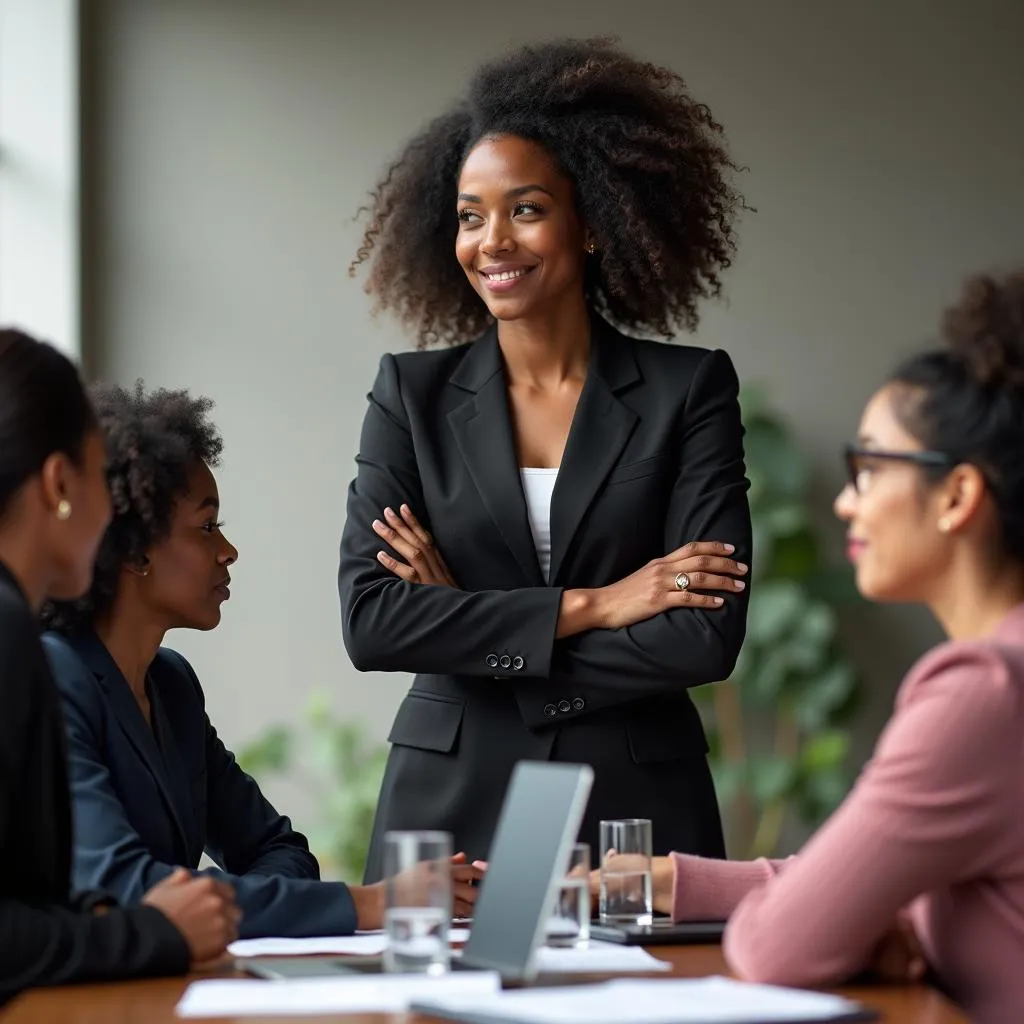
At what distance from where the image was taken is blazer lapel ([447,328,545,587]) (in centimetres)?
283

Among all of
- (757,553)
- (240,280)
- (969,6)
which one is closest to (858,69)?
(969,6)

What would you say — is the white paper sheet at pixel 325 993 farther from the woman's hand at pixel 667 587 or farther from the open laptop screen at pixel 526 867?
the woman's hand at pixel 667 587

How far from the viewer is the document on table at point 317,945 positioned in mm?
1941

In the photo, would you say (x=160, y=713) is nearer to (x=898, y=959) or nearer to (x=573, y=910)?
(x=573, y=910)

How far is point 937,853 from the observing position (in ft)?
5.07

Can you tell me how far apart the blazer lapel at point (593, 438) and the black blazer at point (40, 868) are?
1.20 m

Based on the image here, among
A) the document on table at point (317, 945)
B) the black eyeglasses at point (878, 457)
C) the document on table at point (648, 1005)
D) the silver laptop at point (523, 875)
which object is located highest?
the black eyeglasses at point (878, 457)

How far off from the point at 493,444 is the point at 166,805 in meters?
0.91

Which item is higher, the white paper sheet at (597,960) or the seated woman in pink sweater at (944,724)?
the seated woman in pink sweater at (944,724)

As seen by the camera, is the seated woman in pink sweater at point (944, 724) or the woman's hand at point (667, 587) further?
the woman's hand at point (667, 587)

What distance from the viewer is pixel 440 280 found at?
10.8 ft

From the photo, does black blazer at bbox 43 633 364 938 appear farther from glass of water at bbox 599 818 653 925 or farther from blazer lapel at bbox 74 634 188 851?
glass of water at bbox 599 818 653 925

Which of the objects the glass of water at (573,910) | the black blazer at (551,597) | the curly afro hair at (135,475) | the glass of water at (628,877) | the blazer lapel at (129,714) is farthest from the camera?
the black blazer at (551,597)

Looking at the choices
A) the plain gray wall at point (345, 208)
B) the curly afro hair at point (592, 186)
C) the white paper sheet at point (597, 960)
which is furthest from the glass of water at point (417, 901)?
the plain gray wall at point (345, 208)
